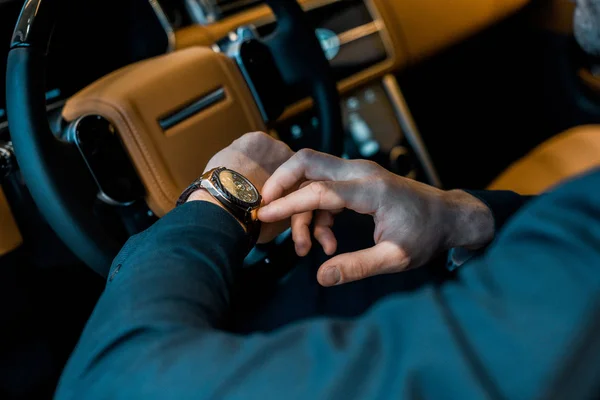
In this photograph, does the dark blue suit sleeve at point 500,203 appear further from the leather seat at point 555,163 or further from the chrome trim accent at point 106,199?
the chrome trim accent at point 106,199

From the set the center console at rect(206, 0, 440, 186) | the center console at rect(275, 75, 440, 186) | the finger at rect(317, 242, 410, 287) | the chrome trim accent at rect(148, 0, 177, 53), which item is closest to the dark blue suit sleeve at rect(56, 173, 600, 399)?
the finger at rect(317, 242, 410, 287)

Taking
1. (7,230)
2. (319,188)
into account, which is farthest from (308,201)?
(7,230)

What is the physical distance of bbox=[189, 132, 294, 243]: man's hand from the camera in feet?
2.39

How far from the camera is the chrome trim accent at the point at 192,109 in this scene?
880 mm

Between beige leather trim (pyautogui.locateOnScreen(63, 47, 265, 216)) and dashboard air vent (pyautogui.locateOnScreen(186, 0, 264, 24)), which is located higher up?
dashboard air vent (pyautogui.locateOnScreen(186, 0, 264, 24))

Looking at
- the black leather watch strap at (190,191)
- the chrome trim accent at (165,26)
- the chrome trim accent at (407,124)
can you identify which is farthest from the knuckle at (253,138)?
the chrome trim accent at (407,124)

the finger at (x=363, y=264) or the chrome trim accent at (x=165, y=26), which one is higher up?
the chrome trim accent at (x=165, y=26)

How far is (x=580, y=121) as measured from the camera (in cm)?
171

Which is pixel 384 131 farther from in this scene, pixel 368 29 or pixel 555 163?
pixel 555 163

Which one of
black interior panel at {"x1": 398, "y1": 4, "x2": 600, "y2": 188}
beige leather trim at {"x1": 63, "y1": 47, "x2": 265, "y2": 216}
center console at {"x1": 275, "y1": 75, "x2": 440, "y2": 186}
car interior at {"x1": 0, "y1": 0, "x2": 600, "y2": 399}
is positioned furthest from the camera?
black interior panel at {"x1": 398, "y1": 4, "x2": 600, "y2": 188}

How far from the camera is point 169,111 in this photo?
0.88 metres

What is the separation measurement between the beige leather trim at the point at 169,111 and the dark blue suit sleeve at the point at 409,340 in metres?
0.39

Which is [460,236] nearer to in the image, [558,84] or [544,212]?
[544,212]

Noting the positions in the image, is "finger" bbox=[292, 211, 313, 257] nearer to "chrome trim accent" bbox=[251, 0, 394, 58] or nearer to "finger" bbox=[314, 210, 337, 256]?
"finger" bbox=[314, 210, 337, 256]
